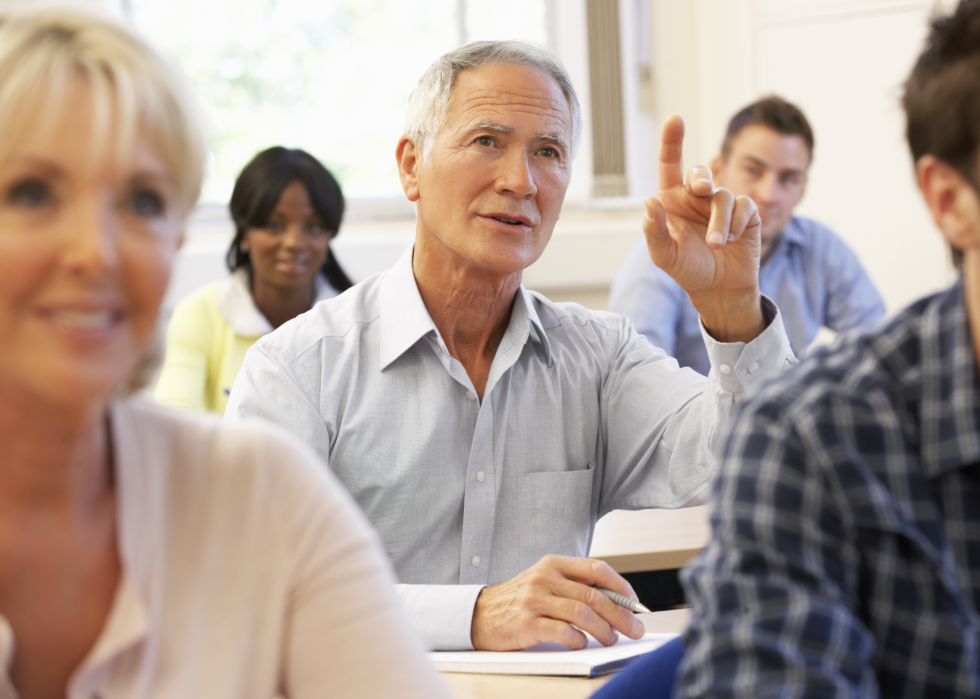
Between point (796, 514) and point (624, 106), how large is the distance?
147 inches

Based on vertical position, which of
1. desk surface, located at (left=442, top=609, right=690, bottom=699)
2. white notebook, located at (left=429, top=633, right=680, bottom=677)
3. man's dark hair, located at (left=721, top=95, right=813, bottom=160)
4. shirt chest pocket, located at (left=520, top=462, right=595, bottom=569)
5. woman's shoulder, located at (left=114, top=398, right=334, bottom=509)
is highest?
man's dark hair, located at (left=721, top=95, right=813, bottom=160)

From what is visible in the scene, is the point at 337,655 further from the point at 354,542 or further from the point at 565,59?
the point at 565,59

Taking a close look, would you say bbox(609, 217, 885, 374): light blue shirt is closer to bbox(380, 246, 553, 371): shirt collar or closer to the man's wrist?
bbox(380, 246, 553, 371): shirt collar

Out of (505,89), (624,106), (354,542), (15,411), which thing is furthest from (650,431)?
(624,106)

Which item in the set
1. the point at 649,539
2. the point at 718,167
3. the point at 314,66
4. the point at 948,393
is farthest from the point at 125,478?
the point at 314,66

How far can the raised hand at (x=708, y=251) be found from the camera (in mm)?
1472

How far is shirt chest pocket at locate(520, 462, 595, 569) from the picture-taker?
5.37ft

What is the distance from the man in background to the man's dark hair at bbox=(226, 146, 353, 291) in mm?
910

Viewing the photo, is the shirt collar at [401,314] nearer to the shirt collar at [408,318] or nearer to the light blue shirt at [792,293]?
the shirt collar at [408,318]

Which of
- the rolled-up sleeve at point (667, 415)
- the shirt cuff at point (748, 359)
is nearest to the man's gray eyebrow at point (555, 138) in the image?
the rolled-up sleeve at point (667, 415)

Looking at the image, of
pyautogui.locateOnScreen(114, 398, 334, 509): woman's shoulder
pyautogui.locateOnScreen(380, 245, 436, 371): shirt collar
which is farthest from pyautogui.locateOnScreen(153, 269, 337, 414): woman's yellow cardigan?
pyautogui.locateOnScreen(114, 398, 334, 509): woman's shoulder

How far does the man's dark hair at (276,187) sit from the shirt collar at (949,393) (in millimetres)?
2444

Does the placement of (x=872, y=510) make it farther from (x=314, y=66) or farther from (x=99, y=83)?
(x=314, y=66)

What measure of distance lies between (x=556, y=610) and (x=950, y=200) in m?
0.69
